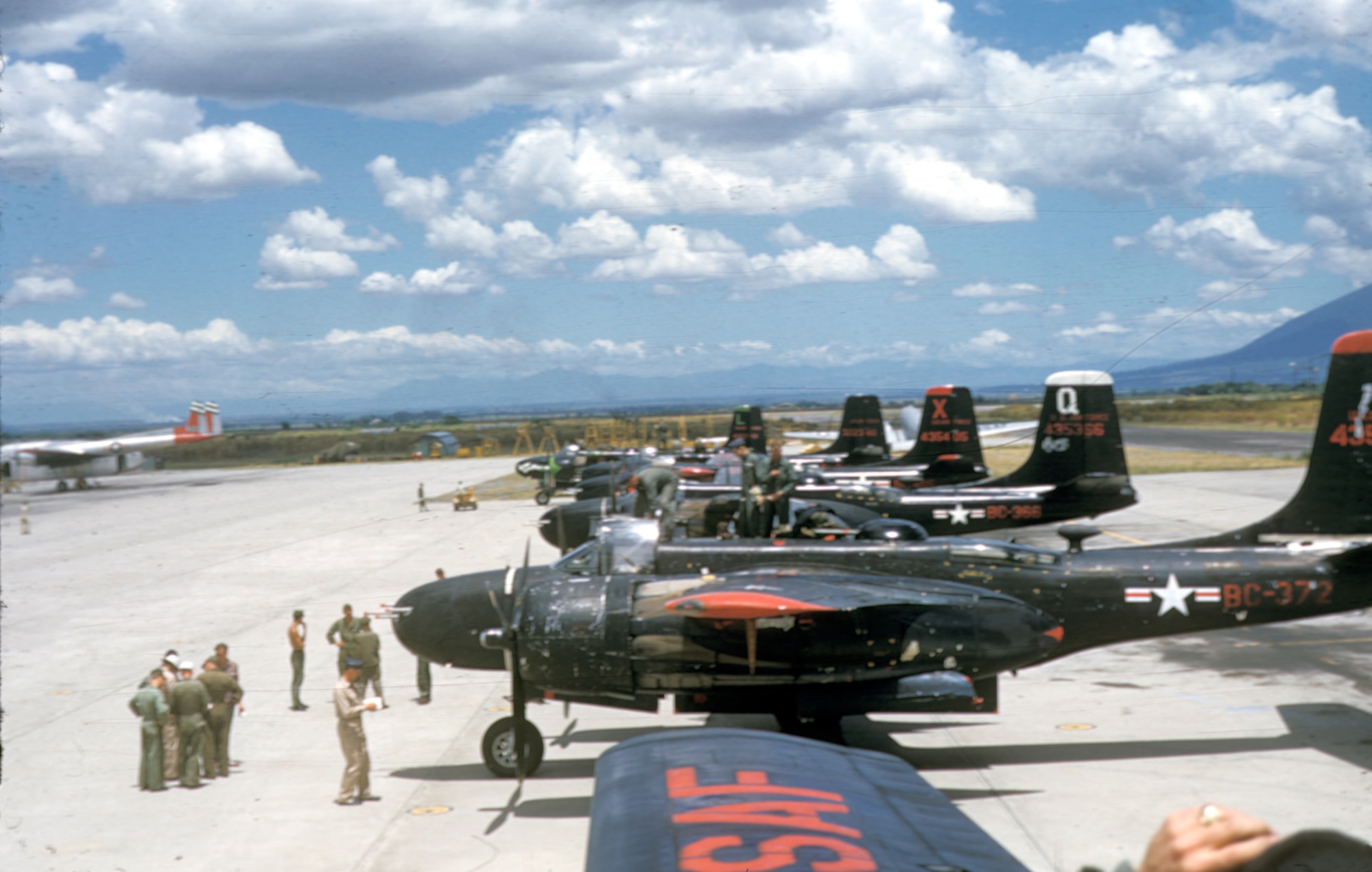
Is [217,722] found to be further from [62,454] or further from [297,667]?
[62,454]

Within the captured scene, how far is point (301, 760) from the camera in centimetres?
1319

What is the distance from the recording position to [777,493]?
643 inches

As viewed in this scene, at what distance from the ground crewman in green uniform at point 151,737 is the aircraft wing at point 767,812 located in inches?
→ 383

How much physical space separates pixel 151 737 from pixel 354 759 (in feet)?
8.80

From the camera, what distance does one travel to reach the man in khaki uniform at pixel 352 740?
11.5 m

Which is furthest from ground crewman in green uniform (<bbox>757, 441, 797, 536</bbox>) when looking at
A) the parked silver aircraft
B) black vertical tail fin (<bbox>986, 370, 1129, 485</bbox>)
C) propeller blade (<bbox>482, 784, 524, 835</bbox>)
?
the parked silver aircraft

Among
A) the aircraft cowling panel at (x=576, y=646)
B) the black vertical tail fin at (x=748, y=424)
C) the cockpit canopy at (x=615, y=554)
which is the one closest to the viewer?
the aircraft cowling panel at (x=576, y=646)

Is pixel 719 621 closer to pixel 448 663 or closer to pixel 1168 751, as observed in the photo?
pixel 448 663

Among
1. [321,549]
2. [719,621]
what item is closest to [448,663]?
[719,621]

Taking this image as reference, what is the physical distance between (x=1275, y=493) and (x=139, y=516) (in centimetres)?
4931

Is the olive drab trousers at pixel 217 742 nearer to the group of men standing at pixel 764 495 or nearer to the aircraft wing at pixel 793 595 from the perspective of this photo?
the aircraft wing at pixel 793 595

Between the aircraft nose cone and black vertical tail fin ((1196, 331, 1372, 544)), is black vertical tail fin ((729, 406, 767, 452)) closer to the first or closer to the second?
black vertical tail fin ((1196, 331, 1372, 544))

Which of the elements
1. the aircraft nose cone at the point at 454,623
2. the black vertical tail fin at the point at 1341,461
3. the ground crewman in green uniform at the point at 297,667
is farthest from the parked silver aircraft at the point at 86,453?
the black vertical tail fin at the point at 1341,461

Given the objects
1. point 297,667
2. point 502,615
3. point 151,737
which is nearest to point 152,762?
point 151,737
